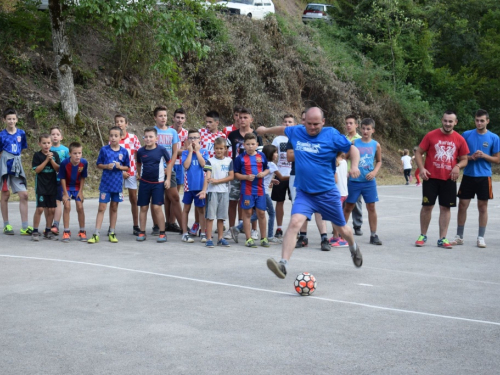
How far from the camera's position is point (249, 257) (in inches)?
400

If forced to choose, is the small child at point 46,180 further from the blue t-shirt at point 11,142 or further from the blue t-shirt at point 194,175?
the blue t-shirt at point 194,175

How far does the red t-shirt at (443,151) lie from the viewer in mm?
11336

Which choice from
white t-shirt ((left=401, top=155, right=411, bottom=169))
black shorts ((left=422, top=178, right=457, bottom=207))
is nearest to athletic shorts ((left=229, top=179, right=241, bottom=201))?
black shorts ((left=422, top=178, right=457, bottom=207))

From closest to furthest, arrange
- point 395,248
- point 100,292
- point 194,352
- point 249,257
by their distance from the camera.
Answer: point 194,352, point 100,292, point 249,257, point 395,248

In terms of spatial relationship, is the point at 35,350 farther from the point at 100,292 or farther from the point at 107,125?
the point at 107,125

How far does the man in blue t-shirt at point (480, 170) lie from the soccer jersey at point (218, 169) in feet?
13.1

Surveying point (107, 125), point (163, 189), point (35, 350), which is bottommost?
point (35, 350)

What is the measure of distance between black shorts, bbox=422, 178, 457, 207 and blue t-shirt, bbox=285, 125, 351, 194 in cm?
345

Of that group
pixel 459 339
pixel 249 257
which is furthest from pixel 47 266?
pixel 459 339

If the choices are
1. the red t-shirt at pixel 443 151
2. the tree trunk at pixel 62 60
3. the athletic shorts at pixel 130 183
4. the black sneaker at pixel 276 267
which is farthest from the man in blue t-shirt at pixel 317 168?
the tree trunk at pixel 62 60

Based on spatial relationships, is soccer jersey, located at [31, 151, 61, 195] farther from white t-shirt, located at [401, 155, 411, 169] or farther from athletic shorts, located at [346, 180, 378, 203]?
white t-shirt, located at [401, 155, 411, 169]

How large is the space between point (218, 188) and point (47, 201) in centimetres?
286

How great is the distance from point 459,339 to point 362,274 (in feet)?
9.90

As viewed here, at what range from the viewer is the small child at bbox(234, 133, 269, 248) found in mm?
11109
